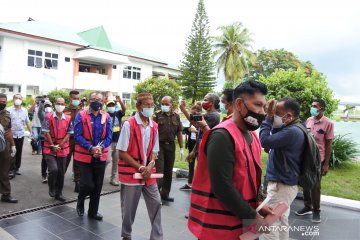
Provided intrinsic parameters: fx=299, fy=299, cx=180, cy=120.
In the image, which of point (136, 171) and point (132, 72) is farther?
point (132, 72)

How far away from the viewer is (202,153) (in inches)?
74.3

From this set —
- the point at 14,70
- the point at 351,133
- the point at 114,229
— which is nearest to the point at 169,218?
the point at 114,229

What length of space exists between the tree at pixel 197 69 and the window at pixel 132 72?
459 cm

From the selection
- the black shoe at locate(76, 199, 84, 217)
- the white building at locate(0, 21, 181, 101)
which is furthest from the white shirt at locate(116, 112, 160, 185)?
the white building at locate(0, 21, 181, 101)

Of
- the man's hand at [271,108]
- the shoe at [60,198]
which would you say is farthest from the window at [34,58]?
the man's hand at [271,108]

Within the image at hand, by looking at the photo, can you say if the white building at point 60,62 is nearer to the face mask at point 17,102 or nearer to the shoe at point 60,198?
the face mask at point 17,102

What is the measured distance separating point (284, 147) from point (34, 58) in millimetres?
23434

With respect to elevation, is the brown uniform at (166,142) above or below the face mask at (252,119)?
below

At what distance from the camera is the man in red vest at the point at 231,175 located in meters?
1.71

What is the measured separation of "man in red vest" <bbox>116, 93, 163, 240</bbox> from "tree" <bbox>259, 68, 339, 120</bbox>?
5389 mm

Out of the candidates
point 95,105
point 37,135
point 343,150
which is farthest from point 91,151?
point 343,150

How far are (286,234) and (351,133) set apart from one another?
21.1ft

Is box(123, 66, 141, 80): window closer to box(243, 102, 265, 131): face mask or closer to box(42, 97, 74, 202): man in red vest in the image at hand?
box(42, 97, 74, 202): man in red vest

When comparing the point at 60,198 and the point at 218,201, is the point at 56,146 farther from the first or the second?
the point at 218,201
